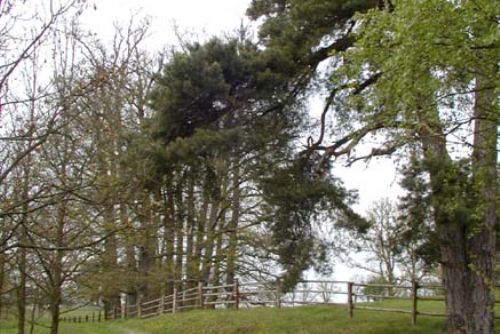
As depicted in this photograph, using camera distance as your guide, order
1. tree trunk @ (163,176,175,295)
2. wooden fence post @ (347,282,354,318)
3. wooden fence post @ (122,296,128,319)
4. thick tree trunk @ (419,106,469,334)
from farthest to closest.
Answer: wooden fence post @ (122,296,128,319)
wooden fence post @ (347,282,354,318)
tree trunk @ (163,176,175,295)
thick tree trunk @ (419,106,469,334)

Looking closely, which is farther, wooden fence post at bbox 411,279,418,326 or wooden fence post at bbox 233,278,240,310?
wooden fence post at bbox 233,278,240,310

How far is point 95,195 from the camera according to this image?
10.0 metres

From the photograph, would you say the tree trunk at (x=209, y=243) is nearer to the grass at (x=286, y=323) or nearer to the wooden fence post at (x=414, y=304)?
the grass at (x=286, y=323)

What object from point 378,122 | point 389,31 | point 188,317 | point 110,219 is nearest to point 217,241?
point 188,317

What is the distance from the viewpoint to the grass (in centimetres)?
1450

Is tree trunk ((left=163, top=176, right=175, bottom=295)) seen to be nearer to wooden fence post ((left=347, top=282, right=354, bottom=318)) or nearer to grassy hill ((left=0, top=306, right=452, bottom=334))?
grassy hill ((left=0, top=306, right=452, bottom=334))

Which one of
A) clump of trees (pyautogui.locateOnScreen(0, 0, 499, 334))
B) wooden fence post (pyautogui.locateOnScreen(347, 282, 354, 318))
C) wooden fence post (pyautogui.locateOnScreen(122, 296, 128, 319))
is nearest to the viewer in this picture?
clump of trees (pyautogui.locateOnScreen(0, 0, 499, 334))

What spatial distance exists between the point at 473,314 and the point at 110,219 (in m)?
7.32

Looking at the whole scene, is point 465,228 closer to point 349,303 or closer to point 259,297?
point 349,303

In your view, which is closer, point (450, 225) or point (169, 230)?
point (450, 225)

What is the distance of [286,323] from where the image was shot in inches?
658

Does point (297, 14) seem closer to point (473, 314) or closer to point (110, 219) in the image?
point (110, 219)

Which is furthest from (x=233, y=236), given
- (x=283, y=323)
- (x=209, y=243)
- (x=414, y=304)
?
(x=414, y=304)

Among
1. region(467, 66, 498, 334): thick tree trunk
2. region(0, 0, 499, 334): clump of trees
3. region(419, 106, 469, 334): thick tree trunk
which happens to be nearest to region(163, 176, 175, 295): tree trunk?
region(0, 0, 499, 334): clump of trees
